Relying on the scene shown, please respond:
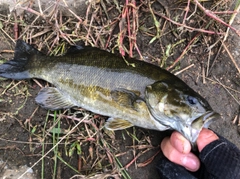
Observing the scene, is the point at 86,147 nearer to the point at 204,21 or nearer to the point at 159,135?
the point at 159,135

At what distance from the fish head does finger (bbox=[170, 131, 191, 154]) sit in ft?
0.23

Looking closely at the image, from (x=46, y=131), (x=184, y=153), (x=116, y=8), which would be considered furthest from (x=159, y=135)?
(x=116, y=8)

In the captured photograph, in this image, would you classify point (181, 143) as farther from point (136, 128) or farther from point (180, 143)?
point (136, 128)

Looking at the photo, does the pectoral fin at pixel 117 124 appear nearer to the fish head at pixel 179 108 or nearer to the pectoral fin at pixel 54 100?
the fish head at pixel 179 108

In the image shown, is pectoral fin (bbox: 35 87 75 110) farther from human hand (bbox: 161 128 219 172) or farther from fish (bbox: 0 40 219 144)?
human hand (bbox: 161 128 219 172)

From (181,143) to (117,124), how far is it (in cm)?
70

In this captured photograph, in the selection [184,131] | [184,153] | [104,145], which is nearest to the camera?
[184,131]

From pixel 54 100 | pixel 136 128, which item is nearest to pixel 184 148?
pixel 136 128

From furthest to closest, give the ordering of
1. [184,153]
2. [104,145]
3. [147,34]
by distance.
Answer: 1. [147,34]
2. [104,145]
3. [184,153]

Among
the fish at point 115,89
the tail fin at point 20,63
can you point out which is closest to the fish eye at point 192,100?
the fish at point 115,89

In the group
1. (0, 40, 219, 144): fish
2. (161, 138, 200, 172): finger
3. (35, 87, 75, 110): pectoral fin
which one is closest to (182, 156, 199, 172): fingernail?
(161, 138, 200, 172): finger

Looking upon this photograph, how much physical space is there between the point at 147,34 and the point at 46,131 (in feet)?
5.43

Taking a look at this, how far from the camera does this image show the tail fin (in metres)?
3.54

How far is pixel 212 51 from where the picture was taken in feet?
12.9
